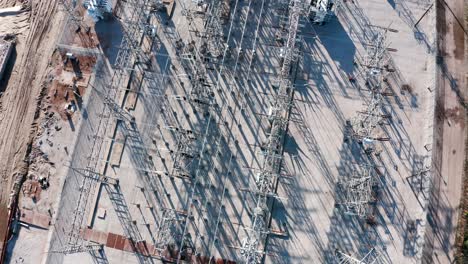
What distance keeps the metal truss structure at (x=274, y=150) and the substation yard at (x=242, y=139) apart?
0.19 metres

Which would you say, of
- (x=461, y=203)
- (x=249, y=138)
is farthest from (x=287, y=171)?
(x=461, y=203)

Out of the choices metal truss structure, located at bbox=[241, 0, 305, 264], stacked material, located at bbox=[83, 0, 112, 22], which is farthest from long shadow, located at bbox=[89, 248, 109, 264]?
stacked material, located at bbox=[83, 0, 112, 22]

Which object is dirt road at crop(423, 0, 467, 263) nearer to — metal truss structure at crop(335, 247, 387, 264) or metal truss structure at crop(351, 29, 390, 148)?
metal truss structure at crop(335, 247, 387, 264)

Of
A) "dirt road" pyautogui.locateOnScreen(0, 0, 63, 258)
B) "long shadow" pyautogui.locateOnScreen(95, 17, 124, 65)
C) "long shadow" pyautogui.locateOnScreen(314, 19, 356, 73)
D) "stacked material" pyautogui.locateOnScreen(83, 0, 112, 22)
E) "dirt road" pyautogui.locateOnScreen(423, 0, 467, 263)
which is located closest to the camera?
"dirt road" pyautogui.locateOnScreen(423, 0, 467, 263)

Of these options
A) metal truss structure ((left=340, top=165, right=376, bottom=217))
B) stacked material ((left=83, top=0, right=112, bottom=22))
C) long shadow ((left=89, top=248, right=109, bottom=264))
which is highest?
stacked material ((left=83, top=0, right=112, bottom=22))

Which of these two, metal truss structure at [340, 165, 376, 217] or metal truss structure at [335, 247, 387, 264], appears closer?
metal truss structure at [335, 247, 387, 264]

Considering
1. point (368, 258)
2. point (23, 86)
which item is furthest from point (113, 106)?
point (368, 258)

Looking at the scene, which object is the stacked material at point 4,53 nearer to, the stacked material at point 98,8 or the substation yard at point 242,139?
the substation yard at point 242,139

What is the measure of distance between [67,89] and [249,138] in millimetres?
21127

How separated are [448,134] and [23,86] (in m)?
46.9

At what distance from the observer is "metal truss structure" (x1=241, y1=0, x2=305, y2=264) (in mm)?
36000

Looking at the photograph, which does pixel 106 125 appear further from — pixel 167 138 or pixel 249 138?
pixel 249 138

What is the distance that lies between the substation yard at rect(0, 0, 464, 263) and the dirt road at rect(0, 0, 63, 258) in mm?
1413

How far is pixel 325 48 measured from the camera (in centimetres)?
4072
